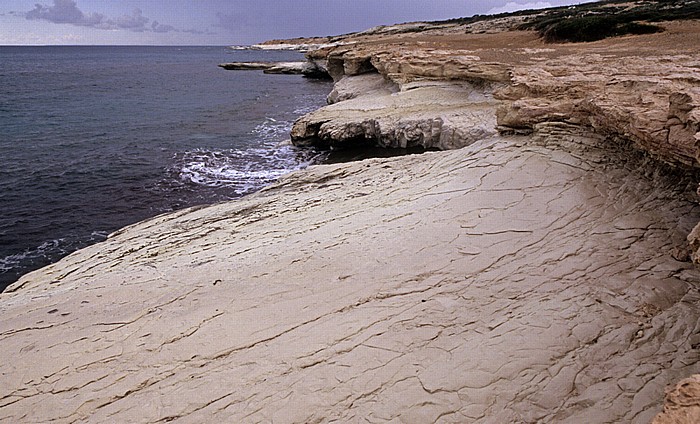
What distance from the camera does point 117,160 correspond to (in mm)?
16562

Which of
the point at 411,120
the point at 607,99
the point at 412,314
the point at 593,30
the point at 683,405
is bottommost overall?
the point at 412,314

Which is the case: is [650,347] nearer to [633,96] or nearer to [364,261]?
[364,261]

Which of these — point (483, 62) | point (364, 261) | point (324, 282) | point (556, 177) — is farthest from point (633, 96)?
point (483, 62)

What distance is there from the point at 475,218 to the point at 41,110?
29117mm

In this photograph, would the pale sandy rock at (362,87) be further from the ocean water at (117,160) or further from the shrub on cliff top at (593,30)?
the shrub on cliff top at (593,30)

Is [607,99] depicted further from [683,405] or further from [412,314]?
[683,405]

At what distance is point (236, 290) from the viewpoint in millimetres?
5223

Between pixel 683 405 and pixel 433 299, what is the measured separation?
2674 mm

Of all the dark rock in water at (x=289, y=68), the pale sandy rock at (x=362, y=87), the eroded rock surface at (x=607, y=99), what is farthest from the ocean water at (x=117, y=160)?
the dark rock in water at (x=289, y=68)

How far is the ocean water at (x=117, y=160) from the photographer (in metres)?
11.4

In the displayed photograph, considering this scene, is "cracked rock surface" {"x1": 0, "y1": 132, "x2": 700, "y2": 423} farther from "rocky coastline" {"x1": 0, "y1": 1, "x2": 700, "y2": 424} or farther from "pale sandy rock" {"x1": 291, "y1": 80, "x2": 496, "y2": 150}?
"pale sandy rock" {"x1": 291, "y1": 80, "x2": 496, "y2": 150}

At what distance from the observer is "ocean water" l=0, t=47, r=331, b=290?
1142 cm

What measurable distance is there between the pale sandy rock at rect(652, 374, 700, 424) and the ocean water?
10.6 m

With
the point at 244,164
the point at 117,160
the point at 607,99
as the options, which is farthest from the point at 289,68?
the point at 607,99
